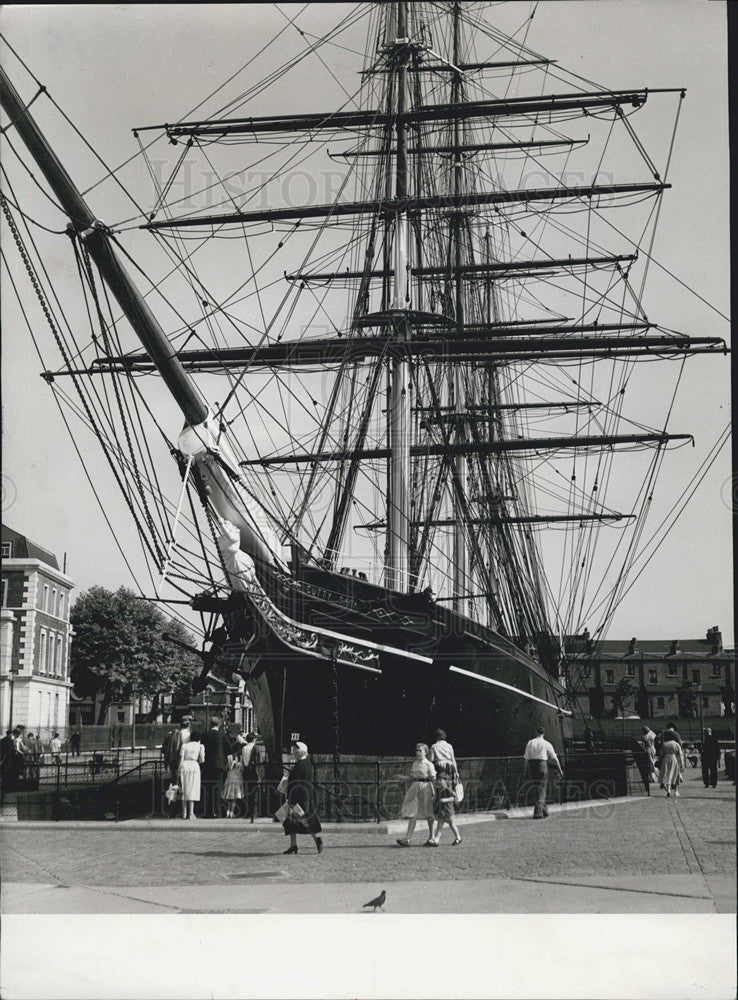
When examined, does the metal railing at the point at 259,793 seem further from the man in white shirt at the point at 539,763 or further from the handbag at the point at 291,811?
the handbag at the point at 291,811

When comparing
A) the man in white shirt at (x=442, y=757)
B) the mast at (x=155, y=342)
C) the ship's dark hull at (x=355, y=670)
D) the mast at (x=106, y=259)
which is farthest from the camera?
the ship's dark hull at (x=355, y=670)

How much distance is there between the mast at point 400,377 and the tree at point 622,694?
15.8 ft

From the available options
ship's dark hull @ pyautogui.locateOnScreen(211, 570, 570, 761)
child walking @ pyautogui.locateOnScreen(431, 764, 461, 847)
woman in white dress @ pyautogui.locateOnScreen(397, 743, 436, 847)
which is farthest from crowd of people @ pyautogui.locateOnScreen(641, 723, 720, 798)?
woman in white dress @ pyautogui.locateOnScreen(397, 743, 436, 847)

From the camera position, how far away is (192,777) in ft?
42.3

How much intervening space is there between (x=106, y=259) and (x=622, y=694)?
13.2 meters

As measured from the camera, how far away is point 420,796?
11570 millimetres

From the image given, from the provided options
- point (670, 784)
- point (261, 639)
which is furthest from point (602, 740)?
point (261, 639)

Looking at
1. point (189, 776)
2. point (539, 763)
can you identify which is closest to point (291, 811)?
point (189, 776)

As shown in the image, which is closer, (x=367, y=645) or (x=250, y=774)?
(x=250, y=774)

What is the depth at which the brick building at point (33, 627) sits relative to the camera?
11.1 metres

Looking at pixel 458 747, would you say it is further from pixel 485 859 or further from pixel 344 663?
pixel 485 859

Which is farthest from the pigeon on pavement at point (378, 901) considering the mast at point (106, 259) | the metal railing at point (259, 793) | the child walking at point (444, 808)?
the mast at point (106, 259)

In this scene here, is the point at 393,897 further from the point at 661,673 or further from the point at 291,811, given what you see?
the point at 661,673

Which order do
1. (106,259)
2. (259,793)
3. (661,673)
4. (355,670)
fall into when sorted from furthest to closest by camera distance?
(661,673) < (355,670) < (259,793) < (106,259)
